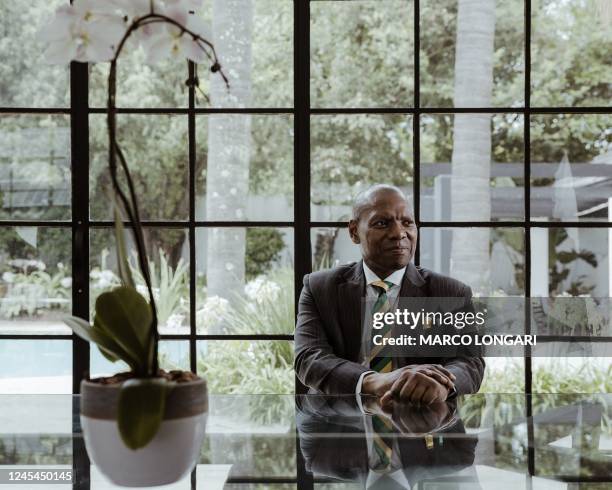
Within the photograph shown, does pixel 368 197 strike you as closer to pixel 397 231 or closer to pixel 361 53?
pixel 397 231

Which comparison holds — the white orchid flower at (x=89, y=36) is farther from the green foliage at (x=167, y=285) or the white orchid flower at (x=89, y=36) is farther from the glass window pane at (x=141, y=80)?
the glass window pane at (x=141, y=80)

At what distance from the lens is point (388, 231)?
2.85 metres

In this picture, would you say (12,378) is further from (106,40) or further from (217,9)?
(106,40)

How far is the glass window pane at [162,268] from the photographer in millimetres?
3893

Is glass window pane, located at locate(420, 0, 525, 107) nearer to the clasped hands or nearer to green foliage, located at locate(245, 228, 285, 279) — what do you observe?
green foliage, located at locate(245, 228, 285, 279)

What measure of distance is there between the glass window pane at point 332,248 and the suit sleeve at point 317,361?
3.60 feet

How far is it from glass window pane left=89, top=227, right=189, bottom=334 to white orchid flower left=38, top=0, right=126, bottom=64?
271cm

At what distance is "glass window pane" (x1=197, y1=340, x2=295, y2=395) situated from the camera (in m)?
3.99

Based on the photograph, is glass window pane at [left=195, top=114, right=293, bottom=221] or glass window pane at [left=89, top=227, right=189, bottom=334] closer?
glass window pane at [left=89, top=227, right=189, bottom=334]

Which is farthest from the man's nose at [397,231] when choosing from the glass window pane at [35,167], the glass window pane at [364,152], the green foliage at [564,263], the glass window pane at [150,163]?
the glass window pane at [364,152]

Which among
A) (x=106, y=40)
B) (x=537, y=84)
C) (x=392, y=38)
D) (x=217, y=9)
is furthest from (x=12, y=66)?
(x=537, y=84)

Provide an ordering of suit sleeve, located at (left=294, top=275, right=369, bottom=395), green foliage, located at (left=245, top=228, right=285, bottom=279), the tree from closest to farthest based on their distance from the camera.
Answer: suit sleeve, located at (left=294, top=275, right=369, bottom=395)
the tree
green foliage, located at (left=245, top=228, right=285, bottom=279)

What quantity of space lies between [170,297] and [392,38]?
3641 millimetres

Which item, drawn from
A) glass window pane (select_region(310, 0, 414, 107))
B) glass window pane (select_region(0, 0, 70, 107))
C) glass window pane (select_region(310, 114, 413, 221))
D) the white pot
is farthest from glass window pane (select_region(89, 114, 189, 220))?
the white pot
